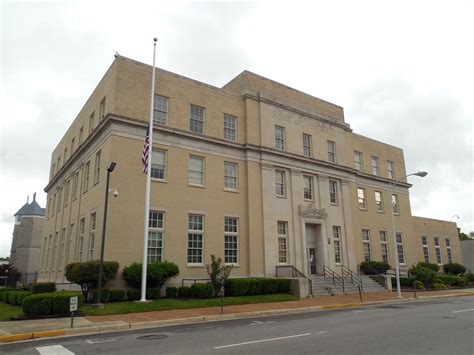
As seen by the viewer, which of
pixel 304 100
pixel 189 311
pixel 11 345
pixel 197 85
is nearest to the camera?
pixel 11 345

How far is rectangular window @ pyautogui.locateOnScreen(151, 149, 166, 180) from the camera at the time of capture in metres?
24.8

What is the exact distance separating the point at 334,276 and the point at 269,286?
752 centimetres

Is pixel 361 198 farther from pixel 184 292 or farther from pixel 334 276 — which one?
pixel 184 292

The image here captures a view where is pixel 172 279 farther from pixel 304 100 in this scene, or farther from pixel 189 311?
pixel 304 100

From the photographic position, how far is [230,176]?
93.1ft

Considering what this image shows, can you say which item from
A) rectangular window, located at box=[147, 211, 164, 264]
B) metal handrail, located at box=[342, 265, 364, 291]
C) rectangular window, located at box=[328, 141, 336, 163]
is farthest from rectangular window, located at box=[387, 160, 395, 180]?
rectangular window, located at box=[147, 211, 164, 264]

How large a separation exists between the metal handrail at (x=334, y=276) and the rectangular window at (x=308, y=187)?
18.6 feet

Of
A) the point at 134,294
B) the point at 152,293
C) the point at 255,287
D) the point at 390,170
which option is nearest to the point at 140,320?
the point at 134,294

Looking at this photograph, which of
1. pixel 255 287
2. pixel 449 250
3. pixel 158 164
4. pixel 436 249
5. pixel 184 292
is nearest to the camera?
pixel 184 292

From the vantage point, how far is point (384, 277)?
31562 millimetres

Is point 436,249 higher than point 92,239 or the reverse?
higher

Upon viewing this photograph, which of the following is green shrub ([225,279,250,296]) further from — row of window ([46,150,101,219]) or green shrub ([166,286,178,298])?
row of window ([46,150,101,219])

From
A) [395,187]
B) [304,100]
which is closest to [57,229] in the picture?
[304,100]

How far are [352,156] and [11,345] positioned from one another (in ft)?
107
